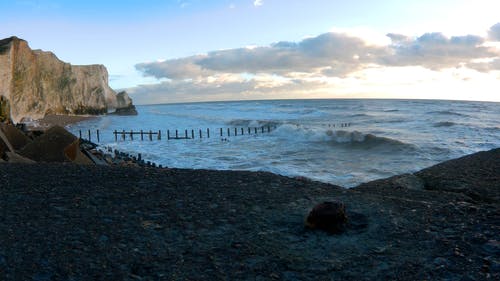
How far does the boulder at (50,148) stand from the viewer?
38.5 ft

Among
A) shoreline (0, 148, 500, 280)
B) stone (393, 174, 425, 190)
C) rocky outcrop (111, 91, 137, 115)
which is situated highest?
rocky outcrop (111, 91, 137, 115)

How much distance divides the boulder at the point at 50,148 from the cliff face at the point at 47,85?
2623 centimetres

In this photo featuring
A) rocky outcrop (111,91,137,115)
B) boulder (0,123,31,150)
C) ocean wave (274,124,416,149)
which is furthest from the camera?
rocky outcrop (111,91,137,115)

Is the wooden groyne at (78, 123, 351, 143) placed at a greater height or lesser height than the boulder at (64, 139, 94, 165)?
lesser

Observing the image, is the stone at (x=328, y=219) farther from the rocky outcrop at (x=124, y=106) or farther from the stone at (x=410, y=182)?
the rocky outcrop at (x=124, y=106)

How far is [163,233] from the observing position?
5.30 m

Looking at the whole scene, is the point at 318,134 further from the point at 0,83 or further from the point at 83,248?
the point at 83,248

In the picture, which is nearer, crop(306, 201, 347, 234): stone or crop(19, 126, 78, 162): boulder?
crop(306, 201, 347, 234): stone

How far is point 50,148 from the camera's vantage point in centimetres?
1190

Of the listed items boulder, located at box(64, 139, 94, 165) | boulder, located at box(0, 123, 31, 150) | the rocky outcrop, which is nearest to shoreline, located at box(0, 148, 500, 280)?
boulder, located at box(64, 139, 94, 165)

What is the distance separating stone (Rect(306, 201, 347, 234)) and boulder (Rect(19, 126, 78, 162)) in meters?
8.51

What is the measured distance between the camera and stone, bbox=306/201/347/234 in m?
5.51

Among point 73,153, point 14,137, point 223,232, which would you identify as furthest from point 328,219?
point 14,137

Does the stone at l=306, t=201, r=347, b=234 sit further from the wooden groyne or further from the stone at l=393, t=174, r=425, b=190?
the wooden groyne
